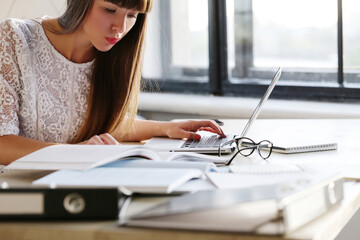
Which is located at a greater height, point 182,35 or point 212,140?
point 182,35

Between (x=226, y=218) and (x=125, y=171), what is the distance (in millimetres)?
282

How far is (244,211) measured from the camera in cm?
89

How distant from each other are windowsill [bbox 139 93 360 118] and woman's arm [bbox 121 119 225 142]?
82cm

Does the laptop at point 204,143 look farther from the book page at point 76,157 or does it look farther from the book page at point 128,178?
the book page at point 128,178

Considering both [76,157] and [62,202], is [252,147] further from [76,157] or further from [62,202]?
[62,202]

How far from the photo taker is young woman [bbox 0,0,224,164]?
1.68 m

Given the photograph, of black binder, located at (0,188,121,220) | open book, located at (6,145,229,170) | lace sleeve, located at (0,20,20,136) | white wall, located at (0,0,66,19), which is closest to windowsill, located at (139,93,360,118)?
white wall, located at (0,0,66,19)

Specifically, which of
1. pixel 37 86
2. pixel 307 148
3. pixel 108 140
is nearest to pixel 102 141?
pixel 108 140

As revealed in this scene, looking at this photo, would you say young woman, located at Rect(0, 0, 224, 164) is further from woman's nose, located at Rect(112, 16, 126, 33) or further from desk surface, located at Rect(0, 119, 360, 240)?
desk surface, located at Rect(0, 119, 360, 240)

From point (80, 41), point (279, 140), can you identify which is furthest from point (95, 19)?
point (279, 140)

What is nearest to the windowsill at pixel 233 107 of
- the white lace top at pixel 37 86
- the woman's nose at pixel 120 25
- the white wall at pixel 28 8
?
the white wall at pixel 28 8

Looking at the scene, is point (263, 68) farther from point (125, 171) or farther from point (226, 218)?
point (226, 218)

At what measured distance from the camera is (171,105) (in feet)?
9.53

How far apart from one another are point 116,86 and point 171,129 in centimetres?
26
